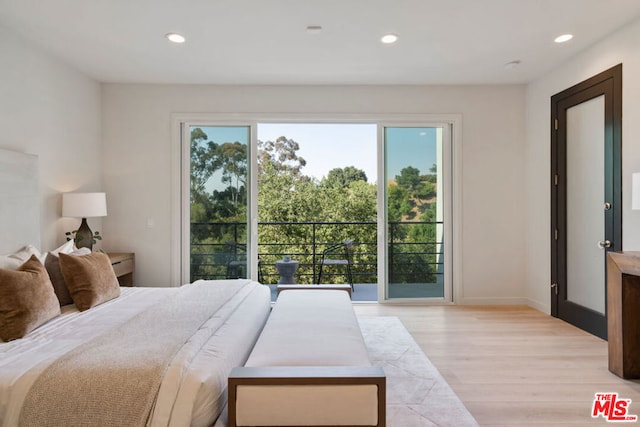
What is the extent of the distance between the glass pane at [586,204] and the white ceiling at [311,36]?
0.72 meters

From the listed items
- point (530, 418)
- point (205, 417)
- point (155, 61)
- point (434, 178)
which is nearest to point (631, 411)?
point (530, 418)

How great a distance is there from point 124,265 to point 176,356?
313 cm

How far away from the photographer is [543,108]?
4.48m

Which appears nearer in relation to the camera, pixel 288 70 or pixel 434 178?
pixel 288 70

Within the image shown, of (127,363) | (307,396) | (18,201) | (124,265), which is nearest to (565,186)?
(307,396)

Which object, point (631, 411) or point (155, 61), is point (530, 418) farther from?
point (155, 61)

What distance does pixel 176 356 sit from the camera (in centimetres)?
167

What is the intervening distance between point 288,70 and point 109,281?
2.76 meters

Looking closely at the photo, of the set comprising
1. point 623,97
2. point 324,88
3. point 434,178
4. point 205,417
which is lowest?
point 205,417

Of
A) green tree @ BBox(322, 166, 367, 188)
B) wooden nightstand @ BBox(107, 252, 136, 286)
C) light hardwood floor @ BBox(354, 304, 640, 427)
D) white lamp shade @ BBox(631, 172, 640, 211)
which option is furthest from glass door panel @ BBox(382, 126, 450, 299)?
green tree @ BBox(322, 166, 367, 188)

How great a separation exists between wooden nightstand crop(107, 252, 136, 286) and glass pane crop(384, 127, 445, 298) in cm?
307

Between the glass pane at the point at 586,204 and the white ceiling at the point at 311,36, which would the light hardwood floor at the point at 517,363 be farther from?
the white ceiling at the point at 311,36

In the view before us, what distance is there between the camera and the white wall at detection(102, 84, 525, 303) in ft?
15.5

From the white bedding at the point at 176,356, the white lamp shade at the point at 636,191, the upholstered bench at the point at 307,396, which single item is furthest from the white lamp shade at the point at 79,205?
the white lamp shade at the point at 636,191
